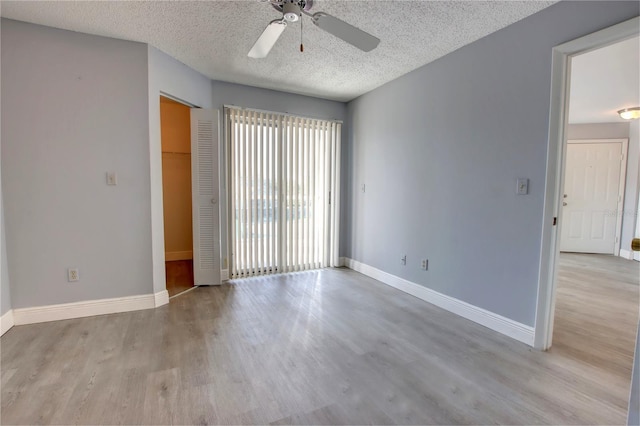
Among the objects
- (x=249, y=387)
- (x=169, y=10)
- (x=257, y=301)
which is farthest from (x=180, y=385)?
(x=169, y=10)

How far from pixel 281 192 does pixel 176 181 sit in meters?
2.05

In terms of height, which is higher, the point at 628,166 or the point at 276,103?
the point at 276,103

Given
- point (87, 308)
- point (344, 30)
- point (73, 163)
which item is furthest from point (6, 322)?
point (344, 30)

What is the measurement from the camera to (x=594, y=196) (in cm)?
573

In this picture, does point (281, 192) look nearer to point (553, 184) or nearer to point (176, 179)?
point (176, 179)

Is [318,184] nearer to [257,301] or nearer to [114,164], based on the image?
[257,301]

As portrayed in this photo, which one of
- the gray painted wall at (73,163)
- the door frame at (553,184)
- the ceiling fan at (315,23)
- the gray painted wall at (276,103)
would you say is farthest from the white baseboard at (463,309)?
the gray painted wall at (73,163)

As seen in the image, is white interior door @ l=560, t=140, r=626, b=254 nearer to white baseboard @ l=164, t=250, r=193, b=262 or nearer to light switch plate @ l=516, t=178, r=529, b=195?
light switch plate @ l=516, t=178, r=529, b=195

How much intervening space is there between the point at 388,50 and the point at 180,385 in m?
3.15

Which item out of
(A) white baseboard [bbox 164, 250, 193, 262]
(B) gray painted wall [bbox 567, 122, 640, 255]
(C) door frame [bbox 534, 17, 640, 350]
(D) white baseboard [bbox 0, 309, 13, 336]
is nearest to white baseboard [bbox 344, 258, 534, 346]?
(C) door frame [bbox 534, 17, 640, 350]

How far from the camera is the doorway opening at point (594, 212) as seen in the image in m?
2.13

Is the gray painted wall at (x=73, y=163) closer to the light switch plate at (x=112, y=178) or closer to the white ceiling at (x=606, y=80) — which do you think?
the light switch plate at (x=112, y=178)

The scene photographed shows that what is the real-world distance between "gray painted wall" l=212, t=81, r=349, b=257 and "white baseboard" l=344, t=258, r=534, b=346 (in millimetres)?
1204

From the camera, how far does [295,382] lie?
6.12ft
